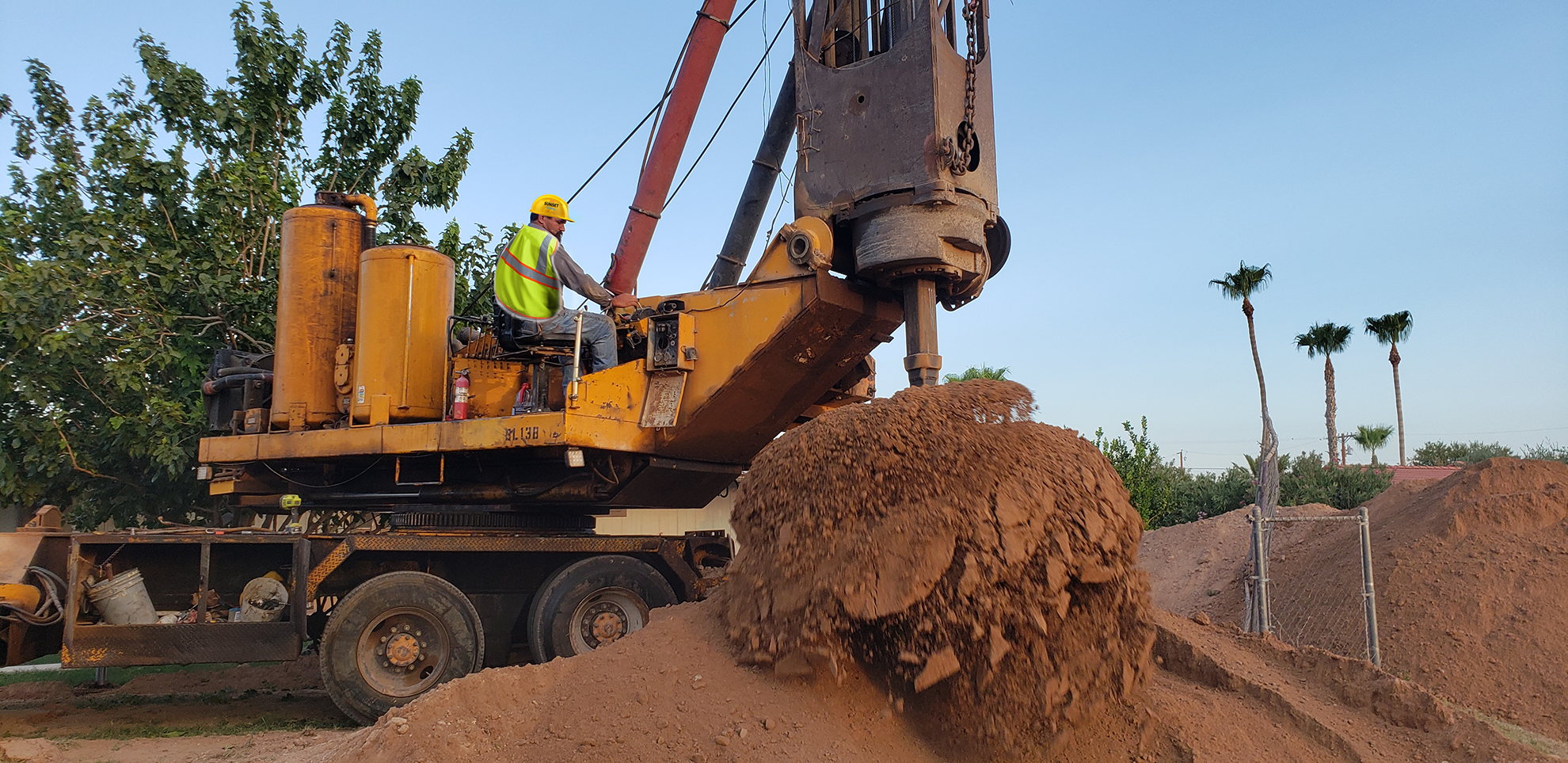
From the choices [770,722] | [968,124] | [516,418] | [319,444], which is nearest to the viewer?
[770,722]

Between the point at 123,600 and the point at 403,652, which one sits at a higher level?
the point at 123,600

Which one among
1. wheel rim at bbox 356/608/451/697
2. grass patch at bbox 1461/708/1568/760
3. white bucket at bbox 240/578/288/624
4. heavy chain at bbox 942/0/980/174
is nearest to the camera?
grass patch at bbox 1461/708/1568/760

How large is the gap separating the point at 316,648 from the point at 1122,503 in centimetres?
583

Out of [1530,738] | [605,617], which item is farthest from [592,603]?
[1530,738]

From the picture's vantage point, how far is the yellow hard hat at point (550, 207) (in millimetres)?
7379

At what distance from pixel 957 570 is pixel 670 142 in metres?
5.48

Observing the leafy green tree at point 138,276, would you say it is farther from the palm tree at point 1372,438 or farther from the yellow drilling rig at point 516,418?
the palm tree at point 1372,438

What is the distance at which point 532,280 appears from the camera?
707 cm

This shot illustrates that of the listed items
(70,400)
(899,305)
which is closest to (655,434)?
(899,305)

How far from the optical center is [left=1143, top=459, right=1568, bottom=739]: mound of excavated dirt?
7855 millimetres

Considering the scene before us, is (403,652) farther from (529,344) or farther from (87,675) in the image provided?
(87,675)

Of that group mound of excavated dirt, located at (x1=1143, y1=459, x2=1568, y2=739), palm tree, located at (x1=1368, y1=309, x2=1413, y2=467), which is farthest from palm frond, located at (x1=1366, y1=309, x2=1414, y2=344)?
mound of excavated dirt, located at (x1=1143, y1=459, x2=1568, y2=739)

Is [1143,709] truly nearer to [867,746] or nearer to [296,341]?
[867,746]

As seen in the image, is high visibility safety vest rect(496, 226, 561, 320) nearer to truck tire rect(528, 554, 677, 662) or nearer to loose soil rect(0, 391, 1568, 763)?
truck tire rect(528, 554, 677, 662)
